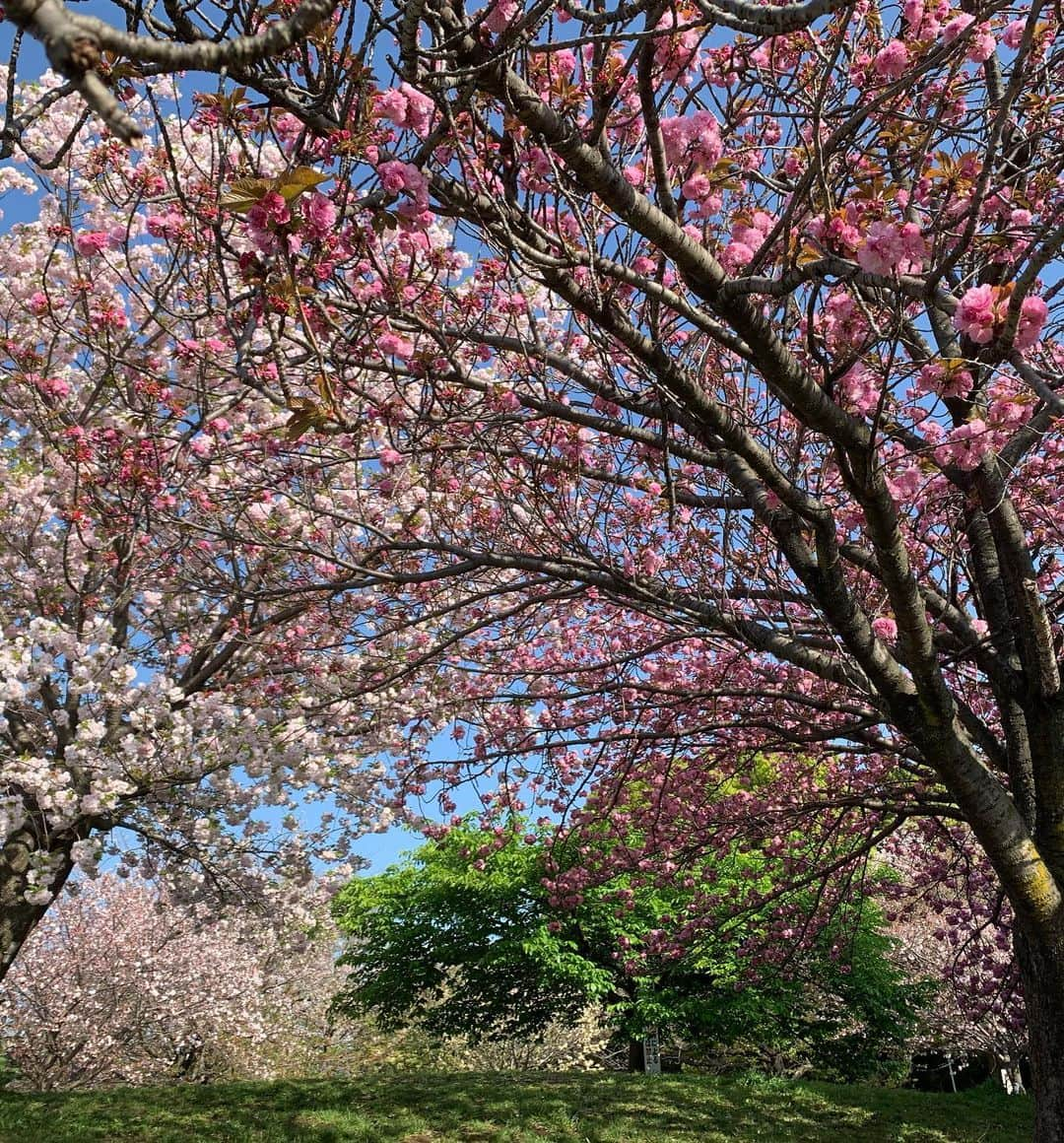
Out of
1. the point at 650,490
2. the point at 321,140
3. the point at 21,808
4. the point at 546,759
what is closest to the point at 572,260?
the point at 321,140

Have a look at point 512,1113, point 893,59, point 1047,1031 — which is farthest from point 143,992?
point 893,59

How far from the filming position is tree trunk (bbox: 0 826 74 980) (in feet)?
28.1

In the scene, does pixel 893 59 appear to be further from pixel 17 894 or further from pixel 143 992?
pixel 143 992

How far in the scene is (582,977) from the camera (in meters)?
17.0

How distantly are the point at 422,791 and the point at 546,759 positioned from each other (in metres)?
1.36

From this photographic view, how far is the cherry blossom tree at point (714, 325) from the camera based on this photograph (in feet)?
10.4

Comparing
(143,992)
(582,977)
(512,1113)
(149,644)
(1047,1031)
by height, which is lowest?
(512,1113)

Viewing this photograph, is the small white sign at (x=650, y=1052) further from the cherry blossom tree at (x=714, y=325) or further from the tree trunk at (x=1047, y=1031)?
the tree trunk at (x=1047, y=1031)

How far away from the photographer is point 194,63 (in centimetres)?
149

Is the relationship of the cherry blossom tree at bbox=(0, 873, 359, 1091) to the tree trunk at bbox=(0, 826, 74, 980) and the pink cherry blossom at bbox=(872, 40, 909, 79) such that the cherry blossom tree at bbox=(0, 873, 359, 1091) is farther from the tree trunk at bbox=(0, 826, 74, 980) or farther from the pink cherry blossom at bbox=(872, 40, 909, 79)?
the pink cherry blossom at bbox=(872, 40, 909, 79)

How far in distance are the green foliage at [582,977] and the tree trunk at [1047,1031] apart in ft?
31.0

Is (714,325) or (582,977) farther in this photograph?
(582,977)

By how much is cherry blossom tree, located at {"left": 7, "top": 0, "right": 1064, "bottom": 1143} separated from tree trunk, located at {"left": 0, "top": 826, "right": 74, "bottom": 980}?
3.98m

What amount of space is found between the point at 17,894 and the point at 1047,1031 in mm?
8989
